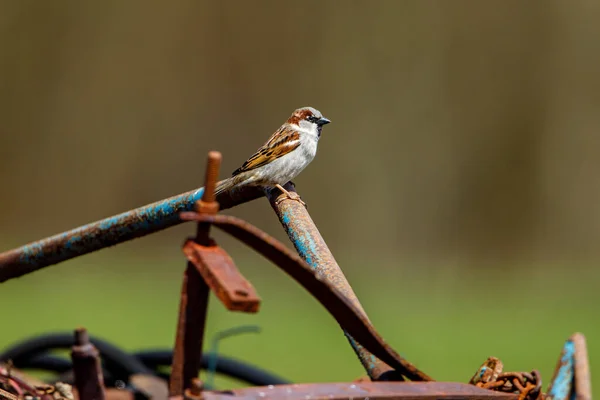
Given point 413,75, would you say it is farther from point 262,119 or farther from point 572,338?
point 572,338

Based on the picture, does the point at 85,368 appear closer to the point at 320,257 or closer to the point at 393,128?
the point at 320,257

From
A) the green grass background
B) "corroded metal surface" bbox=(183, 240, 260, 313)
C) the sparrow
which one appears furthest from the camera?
the green grass background

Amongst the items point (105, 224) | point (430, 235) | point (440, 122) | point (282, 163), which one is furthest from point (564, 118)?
point (105, 224)

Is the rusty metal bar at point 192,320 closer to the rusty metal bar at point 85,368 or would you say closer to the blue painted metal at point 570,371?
the rusty metal bar at point 85,368

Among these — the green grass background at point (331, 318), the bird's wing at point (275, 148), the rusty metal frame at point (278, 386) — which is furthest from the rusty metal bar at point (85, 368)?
the green grass background at point (331, 318)

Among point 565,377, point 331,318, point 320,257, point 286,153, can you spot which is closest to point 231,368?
point 320,257

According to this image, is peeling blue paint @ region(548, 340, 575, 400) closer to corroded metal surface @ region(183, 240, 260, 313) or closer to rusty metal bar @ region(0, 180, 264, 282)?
corroded metal surface @ region(183, 240, 260, 313)

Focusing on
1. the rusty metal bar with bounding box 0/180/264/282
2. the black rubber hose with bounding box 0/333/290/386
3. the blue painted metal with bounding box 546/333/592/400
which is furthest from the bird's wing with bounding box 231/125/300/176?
the blue painted metal with bounding box 546/333/592/400
